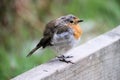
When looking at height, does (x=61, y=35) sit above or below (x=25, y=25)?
below

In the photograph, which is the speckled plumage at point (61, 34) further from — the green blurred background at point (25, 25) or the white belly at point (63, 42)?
the green blurred background at point (25, 25)

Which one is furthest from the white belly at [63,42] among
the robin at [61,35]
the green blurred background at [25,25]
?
the green blurred background at [25,25]

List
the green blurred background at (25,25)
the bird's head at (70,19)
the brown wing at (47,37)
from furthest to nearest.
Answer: the green blurred background at (25,25)
the bird's head at (70,19)
the brown wing at (47,37)

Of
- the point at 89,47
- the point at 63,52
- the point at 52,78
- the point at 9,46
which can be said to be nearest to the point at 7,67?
the point at 9,46

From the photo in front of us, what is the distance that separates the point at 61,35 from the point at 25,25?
1.16 m

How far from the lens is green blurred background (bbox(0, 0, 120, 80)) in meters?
5.11

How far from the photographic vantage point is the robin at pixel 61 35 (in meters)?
4.21

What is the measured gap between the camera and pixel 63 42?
4.31m

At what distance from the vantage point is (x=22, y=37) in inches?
214

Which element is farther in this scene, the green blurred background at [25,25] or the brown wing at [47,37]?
the green blurred background at [25,25]

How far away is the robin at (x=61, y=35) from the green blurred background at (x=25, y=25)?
65 centimetres

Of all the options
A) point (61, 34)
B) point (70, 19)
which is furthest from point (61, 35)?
point (70, 19)

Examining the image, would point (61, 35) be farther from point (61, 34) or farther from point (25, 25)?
point (25, 25)

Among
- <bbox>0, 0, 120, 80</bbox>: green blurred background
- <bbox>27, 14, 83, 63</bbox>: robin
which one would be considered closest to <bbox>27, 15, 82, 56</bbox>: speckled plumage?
<bbox>27, 14, 83, 63</bbox>: robin
